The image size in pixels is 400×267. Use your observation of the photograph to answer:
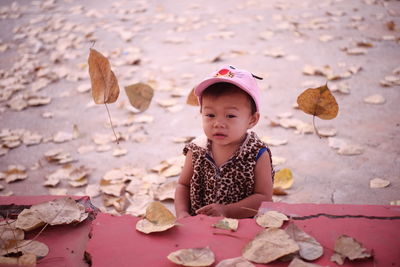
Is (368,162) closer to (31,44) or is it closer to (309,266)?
(309,266)

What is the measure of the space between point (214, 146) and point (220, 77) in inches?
13.4

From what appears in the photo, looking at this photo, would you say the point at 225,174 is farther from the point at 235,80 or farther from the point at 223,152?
the point at 235,80

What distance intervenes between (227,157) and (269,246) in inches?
25.5

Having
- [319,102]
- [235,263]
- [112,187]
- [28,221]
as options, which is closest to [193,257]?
[235,263]

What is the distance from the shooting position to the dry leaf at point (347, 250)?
3.05 feet

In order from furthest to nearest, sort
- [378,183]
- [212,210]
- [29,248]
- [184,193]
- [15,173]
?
[15,173] < [378,183] < [184,193] < [212,210] < [29,248]

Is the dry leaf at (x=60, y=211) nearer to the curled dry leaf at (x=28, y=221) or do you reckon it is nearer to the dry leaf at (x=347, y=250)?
the curled dry leaf at (x=28, y=221)

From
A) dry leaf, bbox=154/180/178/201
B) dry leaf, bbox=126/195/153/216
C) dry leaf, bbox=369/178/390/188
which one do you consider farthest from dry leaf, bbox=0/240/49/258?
dry leaf, bbox=369/178/390/188

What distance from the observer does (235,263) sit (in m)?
0.94

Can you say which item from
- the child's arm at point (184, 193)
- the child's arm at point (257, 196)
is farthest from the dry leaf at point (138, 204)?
the child's arm at point (257, 196)

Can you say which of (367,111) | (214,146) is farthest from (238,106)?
(367,111)

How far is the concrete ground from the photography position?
225cm

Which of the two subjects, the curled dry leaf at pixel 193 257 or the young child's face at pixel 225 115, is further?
the young child's face at pixel 225 115

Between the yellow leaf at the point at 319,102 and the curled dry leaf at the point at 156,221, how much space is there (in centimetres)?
62
